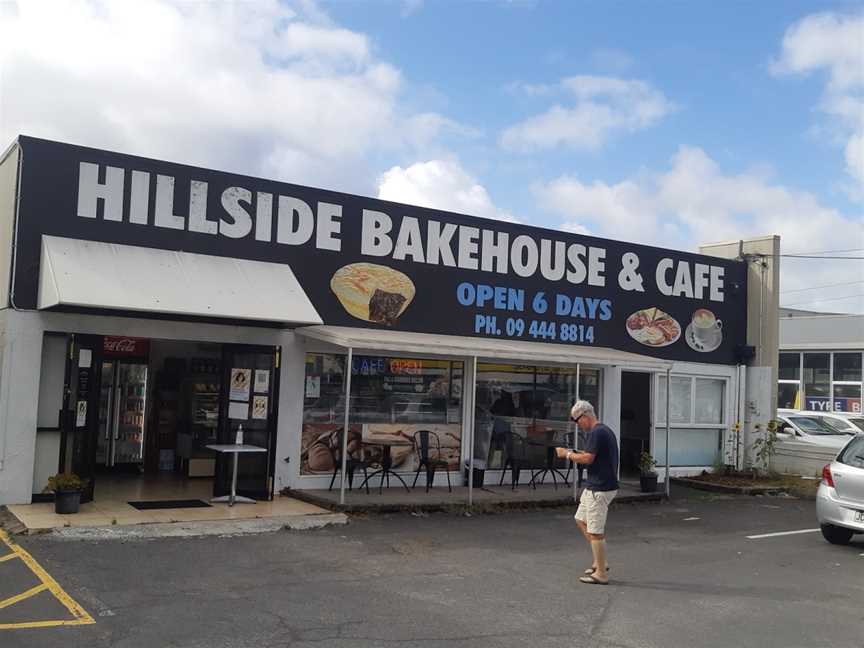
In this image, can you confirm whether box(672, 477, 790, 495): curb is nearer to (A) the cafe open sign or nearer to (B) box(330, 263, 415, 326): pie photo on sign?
(A) the cafe open sign

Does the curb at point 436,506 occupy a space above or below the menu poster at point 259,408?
below

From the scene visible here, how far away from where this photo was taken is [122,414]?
599 inches

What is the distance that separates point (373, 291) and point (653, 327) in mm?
6329

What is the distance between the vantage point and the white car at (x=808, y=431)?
19039mm

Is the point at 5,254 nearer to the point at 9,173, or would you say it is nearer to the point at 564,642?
the point at 9,173

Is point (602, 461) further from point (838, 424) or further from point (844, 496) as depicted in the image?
point (838, 424)

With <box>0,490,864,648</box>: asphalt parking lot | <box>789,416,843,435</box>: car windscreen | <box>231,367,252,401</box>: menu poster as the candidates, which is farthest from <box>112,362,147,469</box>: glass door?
<box>789,416,843,435</box>: car windscreen

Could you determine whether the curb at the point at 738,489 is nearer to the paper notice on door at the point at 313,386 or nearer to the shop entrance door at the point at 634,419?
the shop entrance door at the point at 634,419

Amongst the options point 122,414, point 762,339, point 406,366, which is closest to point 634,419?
point 762,339

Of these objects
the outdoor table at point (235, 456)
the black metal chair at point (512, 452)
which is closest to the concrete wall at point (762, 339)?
the black metal chair at point (512, 452)

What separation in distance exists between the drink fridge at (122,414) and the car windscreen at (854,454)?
11243 millimetres

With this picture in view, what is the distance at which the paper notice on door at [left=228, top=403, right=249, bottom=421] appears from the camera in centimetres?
1211

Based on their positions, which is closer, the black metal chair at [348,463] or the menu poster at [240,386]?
the menu poster at [240,386]

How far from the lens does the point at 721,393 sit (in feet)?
59.4
